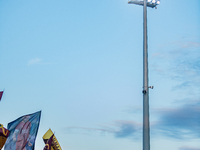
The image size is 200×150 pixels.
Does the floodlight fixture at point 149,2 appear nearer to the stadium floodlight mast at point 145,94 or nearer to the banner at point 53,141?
the stadium floodlight mast at point 145,94

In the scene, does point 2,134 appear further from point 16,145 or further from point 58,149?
point 58,149

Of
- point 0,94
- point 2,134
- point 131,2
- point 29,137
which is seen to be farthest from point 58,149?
point 131,2

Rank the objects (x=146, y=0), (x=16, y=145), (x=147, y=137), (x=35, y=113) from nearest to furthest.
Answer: (x=147, y=137) < (x=146, y=0) < (x=16, y=145) < (x=35, y=113)

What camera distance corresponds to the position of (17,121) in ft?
98.9

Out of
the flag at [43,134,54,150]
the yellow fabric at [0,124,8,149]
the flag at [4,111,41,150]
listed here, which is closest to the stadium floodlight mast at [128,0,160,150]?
the flag at [4,111,41,150]

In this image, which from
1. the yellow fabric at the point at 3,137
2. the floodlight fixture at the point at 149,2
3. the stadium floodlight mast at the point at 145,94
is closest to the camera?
the stadium floodlight mast at the point at 145,94

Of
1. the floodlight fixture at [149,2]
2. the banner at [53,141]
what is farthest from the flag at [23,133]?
the floodlight fixture at [149,2]

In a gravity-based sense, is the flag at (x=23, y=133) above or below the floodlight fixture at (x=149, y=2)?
below

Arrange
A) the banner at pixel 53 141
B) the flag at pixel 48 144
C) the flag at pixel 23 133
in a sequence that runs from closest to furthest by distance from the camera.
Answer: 1. the flag at pixel 23 133
2. the flag at pixel 48 144
3. the banner at pixel 53 141

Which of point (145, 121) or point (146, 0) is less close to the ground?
point (146, 0)

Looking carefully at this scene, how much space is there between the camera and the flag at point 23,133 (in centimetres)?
2914

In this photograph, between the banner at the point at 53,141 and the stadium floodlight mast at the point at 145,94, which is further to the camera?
the banner at the point at 53,141

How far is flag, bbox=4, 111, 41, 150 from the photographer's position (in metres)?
29.1

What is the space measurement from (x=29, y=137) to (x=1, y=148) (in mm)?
3532
